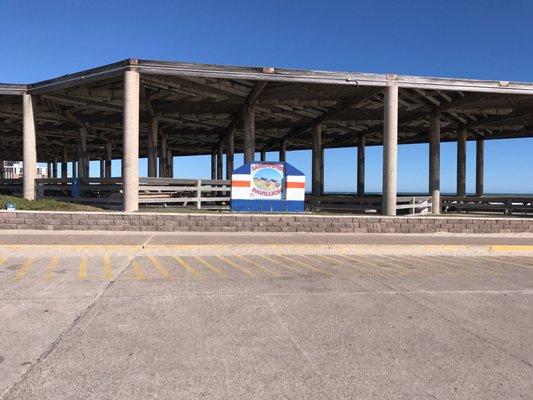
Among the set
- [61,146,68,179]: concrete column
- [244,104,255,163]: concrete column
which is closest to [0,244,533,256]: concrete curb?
[244,104,255,163]: concrete column

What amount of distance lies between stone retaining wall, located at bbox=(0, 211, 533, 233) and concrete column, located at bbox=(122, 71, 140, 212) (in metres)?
3.17

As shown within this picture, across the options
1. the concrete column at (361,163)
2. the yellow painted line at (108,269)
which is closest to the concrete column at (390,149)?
the yellow painted line at (108,269)

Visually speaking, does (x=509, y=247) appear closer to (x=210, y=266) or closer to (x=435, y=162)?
(x=210, y=266)

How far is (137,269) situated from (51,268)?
154 centimetres

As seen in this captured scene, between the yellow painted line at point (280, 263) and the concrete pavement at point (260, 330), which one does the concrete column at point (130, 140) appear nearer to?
the concrete pavement at point (260, 330)

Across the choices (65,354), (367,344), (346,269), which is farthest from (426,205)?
(65,354)

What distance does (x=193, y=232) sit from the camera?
13.7 meters

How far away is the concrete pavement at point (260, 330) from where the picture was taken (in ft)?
12.1

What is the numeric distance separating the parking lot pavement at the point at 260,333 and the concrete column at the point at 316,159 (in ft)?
74.0

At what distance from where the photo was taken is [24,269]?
27.6ft

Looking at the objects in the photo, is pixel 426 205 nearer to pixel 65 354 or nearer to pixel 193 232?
pixel 193 232

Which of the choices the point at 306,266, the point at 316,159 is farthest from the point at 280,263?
the point at 316,159

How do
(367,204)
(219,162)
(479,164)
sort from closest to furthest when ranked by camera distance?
1. (367,204)
2. (479,164)
3. (219,162)

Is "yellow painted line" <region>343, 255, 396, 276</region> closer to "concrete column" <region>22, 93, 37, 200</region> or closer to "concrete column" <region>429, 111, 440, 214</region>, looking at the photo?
"concrete column" <region>429, 111, 440, 214</region>
